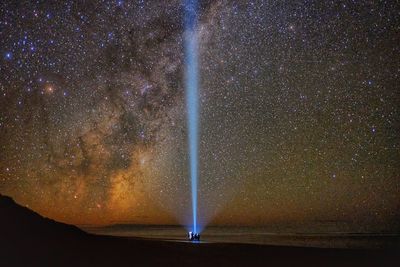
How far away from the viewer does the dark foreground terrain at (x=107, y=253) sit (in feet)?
46.1

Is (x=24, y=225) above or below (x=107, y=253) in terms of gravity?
above

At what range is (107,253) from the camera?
15.4 metres

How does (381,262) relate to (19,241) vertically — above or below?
below

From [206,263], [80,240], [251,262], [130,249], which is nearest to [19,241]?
[80,240]

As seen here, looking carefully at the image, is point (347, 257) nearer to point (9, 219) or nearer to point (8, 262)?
point (8, 262)

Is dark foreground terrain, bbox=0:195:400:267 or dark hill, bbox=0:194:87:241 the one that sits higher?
dark hill, bbox=0:194:87:241

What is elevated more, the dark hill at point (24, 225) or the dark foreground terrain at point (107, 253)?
the dark hill at point (24, 225)

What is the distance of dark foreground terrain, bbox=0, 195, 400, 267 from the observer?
14.1 m

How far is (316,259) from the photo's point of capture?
16547 mm

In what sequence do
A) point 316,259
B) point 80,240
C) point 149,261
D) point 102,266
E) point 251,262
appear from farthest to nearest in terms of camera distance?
point 80,240 → point 316,259 → point 251,262 → point 149,261 → point 102,266

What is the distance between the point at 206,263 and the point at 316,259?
5.43m

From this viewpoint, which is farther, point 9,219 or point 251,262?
point 9,219

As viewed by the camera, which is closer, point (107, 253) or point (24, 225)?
point (107, 253)

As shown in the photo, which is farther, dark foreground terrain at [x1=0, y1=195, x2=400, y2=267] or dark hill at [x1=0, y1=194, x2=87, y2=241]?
dark hill at [x1=0, y1=194, x2=87, y2=241]
